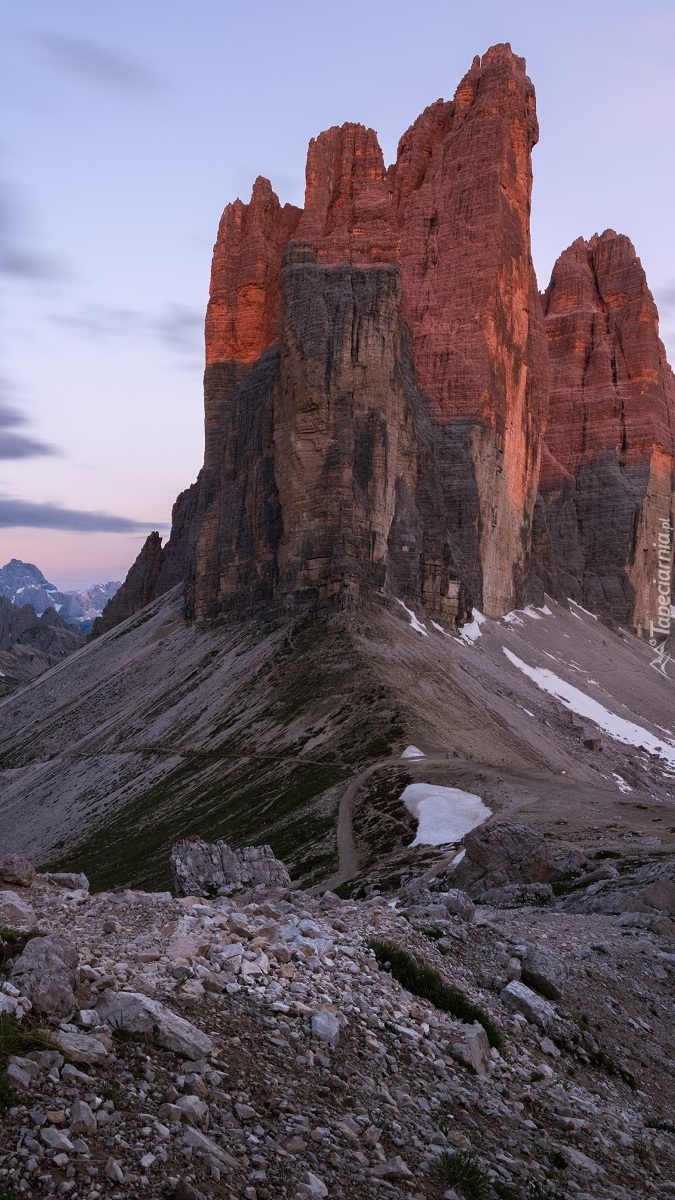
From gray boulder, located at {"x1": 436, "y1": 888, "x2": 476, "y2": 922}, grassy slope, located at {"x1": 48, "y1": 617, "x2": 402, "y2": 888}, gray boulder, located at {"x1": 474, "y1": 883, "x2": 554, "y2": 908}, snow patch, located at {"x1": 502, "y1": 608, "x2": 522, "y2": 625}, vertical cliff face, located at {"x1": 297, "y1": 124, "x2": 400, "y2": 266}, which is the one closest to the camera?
gray boulder, located at {"x1": 436, "y1": 888, "x2": 476, "y2": 922}

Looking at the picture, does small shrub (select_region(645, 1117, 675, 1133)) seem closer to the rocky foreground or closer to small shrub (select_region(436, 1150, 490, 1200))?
the rocky foreground

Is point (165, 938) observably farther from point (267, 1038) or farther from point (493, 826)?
point (493, 826)

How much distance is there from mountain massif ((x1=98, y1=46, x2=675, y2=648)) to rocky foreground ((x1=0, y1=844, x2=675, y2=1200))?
10343 centimetres

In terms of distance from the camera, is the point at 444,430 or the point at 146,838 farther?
the point at 444,430

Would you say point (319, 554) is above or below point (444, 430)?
below

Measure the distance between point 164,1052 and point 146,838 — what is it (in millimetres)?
75519

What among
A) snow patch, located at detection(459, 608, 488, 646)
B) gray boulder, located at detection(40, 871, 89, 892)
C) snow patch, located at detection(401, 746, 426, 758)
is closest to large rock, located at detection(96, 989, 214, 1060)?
gray boulder, located at detection(40, 871, 89, 892)

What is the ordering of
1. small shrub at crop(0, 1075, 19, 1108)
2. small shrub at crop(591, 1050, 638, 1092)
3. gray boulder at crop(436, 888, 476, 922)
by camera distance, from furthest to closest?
gray boulder at crop(436, 888, 476, 922)
small shrub at crop(591, 1050, 638, 1092)
small shrub at crop(0, 1075, 19, 1108)

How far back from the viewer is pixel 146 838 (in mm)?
84938

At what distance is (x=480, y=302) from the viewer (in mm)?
176375

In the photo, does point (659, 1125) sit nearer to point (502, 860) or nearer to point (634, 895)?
point (634, 895)

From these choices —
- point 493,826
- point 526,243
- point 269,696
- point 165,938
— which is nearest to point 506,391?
point 526,243

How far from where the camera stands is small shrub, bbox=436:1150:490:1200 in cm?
1188

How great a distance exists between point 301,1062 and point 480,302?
17375 cm
